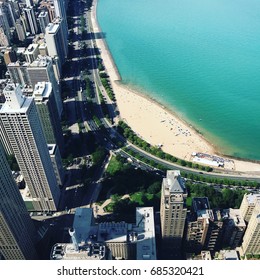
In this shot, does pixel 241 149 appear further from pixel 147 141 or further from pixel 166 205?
pixel 166 205

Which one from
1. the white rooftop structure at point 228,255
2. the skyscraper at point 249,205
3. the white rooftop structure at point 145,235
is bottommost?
the white rooftop structure at point 228,255

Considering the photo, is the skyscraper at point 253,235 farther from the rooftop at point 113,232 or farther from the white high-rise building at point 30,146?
the white high-rise building at point 30,146

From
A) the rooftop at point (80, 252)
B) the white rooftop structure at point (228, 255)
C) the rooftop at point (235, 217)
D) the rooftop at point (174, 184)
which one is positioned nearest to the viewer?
the rooftop at point (80, 252)

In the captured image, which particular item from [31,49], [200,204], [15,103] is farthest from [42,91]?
[200,204]

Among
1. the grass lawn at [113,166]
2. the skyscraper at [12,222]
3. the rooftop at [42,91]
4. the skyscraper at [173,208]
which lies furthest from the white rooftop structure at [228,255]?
the rooftop at [42,91]

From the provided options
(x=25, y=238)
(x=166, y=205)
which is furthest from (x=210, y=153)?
(x=25, y=238)
